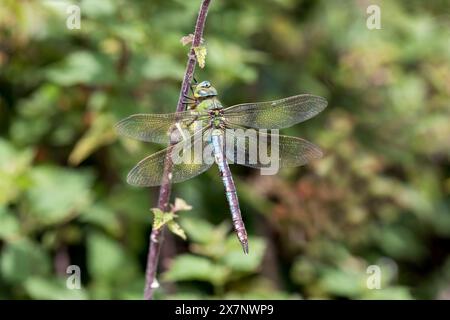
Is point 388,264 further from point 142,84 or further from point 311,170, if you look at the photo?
point 142,84

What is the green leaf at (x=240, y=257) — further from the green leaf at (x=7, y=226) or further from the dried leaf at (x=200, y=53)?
the dried leaf at (x=200, y=53)

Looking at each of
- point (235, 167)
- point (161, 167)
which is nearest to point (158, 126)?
point (161, 167)

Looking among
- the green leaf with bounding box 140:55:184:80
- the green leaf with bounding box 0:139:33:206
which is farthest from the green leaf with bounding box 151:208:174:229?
the green leaf with bounding box 140:55:184:80

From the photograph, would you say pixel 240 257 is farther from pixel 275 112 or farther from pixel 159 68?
pixel 159 68

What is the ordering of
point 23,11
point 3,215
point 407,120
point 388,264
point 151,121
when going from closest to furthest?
point 151,121
point 3,215
point 23,11
point 388,264
point 407,120
